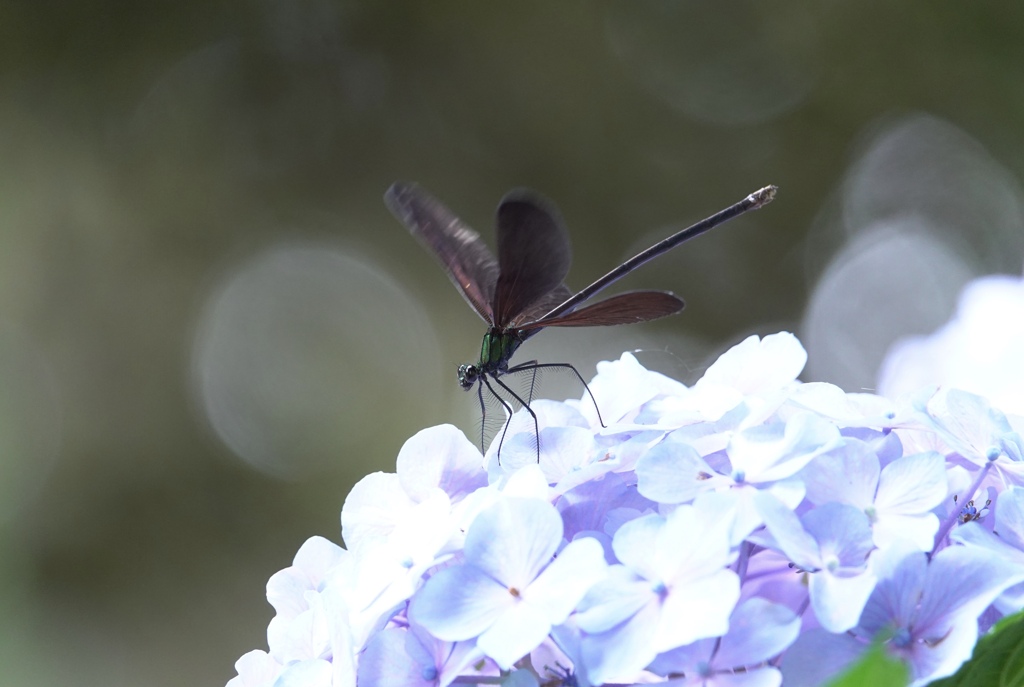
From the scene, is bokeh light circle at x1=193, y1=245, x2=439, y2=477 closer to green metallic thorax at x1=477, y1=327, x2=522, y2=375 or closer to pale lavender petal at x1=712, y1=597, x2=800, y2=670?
green metallic thorax at x1=477, y1=327, x2=522, y2=375

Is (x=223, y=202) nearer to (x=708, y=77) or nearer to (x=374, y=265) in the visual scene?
(x=374, y=265)

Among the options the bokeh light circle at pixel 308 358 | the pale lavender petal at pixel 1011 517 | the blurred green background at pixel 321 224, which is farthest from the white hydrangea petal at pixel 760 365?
the bokeh light circle at pixel 308 358

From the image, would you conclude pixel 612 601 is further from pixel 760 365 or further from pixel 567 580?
pixel 760 365

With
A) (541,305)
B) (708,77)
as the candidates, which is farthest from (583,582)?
(708,77)

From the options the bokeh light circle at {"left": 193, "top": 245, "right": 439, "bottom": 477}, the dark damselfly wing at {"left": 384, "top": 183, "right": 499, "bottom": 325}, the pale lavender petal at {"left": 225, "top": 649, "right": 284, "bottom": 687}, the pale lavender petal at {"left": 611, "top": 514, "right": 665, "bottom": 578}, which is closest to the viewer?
the pale lavender petal at {"left": 611, "top": 514, "right": 665, "bottom": 578}

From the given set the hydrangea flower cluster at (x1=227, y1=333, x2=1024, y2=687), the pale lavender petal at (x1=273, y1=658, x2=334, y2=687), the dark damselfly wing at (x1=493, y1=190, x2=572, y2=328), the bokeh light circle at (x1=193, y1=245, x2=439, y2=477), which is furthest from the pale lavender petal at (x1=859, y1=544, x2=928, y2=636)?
the bokeh light circle at (x1=193, y1=245, x2=439, y2=477)
